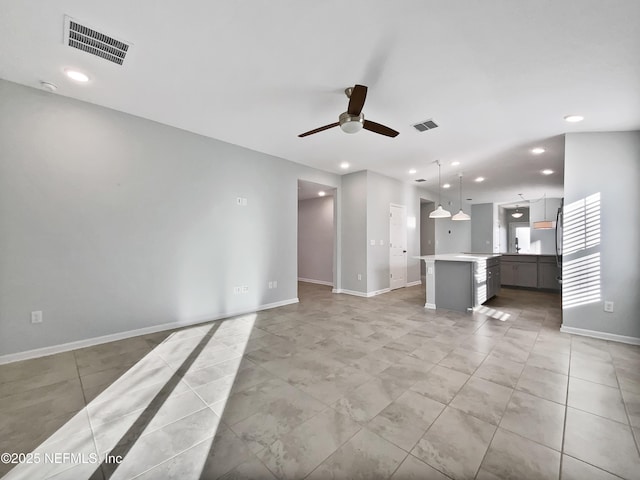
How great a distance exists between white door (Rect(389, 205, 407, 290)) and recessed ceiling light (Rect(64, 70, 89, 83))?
19.3ft

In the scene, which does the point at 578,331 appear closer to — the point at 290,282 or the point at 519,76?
the point at 519,76

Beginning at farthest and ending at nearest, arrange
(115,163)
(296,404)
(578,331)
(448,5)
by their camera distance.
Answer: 1. (578,331)
2. (115,163)
3. (296,404)
4. (448,5)

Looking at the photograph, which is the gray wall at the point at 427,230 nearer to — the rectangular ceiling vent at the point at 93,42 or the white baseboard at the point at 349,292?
the white baseboard at the point at 349,292

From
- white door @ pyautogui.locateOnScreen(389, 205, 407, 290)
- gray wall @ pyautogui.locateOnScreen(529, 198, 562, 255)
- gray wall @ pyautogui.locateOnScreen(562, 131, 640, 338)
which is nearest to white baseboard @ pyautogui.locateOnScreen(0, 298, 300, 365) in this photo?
white door @ pyautogui.locateOnScreen(389, 205, 407, 290)

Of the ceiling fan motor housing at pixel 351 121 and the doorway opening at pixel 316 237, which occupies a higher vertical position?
the ceiling fan motor housing at pixel 351 121

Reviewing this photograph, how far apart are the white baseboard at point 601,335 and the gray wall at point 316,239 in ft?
16.9

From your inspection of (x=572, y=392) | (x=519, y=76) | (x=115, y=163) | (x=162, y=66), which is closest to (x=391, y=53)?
(x=519, y=76)

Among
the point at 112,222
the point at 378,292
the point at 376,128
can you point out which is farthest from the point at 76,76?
the point at 378,292

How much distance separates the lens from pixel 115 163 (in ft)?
11.2

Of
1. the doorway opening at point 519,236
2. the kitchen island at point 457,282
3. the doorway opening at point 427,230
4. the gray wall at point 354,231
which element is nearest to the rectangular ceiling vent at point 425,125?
the kitchen island at point 457,282

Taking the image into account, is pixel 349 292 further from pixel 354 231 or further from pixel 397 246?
pixel 397 246

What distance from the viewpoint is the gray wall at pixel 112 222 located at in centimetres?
284

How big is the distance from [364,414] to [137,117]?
4.26 metres

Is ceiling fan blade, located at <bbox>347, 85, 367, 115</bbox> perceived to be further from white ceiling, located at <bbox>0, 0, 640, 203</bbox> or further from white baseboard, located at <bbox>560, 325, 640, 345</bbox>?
white baseboard, located at <bbox>560, 325, 640, 345</bbox>
